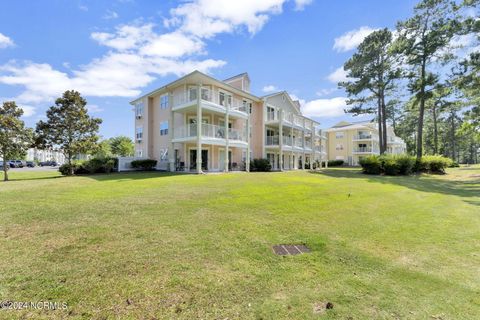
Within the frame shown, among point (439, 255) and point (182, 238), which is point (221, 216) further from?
point (439, 255)

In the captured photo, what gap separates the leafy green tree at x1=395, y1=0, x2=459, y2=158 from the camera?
2456cm

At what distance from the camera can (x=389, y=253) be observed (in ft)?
16.1

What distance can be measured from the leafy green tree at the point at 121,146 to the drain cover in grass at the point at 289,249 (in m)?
58.4

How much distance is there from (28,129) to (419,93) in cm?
3796

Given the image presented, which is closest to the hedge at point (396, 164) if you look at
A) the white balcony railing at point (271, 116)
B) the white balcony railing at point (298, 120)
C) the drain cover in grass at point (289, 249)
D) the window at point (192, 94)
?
the white balcony railing at point (298, 120)

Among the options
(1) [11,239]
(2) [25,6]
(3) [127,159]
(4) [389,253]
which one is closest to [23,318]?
(1) [11,239]

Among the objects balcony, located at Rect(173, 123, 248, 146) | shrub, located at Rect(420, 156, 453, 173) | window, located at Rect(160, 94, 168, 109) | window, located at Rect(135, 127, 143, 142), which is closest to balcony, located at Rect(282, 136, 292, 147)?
balcony, located at Rect(173, 123, 248, 146)

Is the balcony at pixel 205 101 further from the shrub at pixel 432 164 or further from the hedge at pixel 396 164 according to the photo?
the shrub at pixel 432 164

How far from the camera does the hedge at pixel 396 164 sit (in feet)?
78.5

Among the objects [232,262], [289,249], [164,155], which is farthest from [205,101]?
[232,262]

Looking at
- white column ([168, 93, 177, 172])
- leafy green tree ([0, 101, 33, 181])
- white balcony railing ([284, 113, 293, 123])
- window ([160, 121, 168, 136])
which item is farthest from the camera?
white balcony railing ([284, 113, 293, 123])

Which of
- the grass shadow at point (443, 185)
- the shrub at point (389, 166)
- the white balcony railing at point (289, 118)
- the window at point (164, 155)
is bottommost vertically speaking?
the grass shadow at point (443, 185)

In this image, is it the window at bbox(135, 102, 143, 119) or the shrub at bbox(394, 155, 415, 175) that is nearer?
the shrub at bbox(394, 155, 415, 175)

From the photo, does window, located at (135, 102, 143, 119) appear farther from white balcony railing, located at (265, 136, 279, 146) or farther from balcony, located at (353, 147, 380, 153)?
balcony, located at (353, 147, 380, 153)
